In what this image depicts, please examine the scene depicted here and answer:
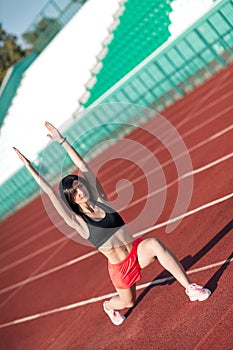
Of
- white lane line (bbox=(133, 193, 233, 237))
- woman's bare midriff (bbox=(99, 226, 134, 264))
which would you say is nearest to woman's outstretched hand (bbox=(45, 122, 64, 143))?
woman's bare midriff (bbox=(99, 226, 134, 264))

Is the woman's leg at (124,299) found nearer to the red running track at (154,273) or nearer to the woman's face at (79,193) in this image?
the red running track at (154,273)

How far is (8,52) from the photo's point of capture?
51719mm

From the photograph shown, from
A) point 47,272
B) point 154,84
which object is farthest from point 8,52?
point 47,272

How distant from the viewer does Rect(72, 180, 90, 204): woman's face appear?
203 inches

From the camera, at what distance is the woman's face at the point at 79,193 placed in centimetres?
515

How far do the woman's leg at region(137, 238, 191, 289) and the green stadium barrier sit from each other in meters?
12.2

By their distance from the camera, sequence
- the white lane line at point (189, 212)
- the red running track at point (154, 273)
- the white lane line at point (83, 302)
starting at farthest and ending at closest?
1. the white lane line at point (189, 212)
2. the white lane line at point (83, 302)
3. the red running track at point (154, 273)

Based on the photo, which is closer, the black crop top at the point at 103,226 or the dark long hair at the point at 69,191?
the dark long hair at the point at 69,191

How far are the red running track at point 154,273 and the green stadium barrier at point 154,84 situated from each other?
3.97 ft

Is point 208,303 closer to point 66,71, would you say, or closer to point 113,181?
point 113,181

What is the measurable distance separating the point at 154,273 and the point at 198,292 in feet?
5.95

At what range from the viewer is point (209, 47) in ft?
56.0

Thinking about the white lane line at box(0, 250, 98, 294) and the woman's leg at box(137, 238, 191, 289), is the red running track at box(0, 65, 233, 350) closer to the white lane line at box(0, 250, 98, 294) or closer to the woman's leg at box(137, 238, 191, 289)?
the white lane line at box(0, 250, 98, 294)

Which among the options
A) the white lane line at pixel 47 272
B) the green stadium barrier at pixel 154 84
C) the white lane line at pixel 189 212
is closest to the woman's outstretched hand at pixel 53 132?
the white lane line at pixel 189 212
